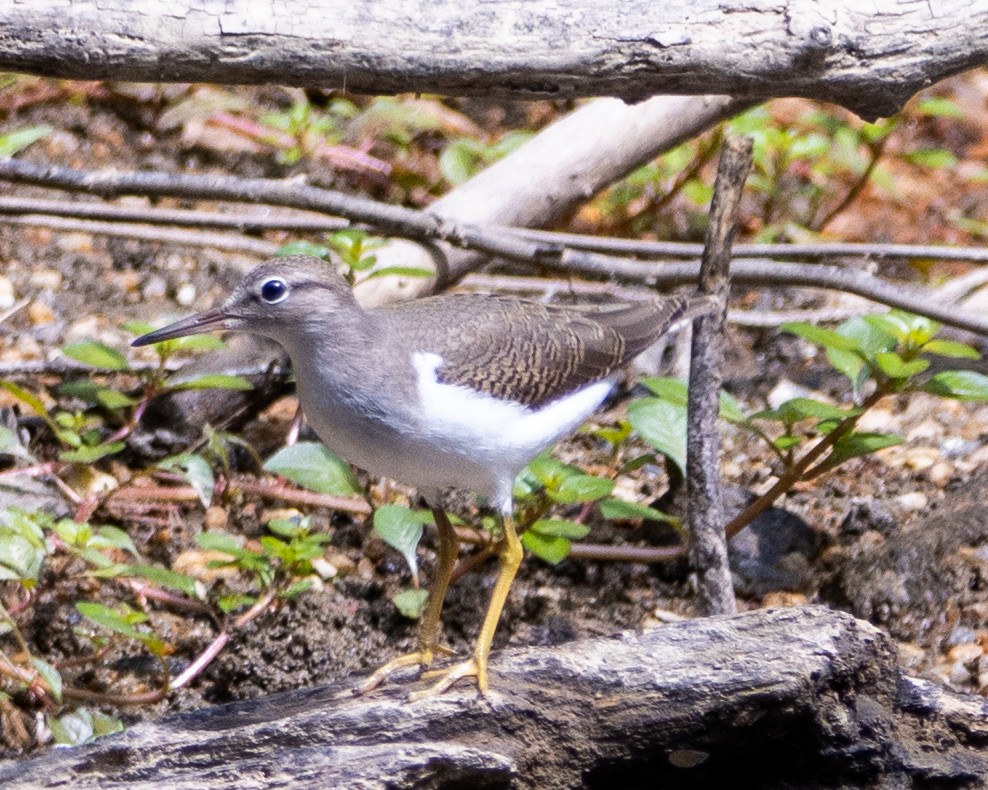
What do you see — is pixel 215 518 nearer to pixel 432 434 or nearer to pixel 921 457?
pixel 432 434

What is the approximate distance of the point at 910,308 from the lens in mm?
4859

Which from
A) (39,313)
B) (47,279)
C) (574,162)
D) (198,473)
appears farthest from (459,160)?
(198,473)

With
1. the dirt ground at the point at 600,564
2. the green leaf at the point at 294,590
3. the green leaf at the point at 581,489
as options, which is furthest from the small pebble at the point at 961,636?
the green leaf at the point at 294,590

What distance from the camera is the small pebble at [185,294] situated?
630 centimetres

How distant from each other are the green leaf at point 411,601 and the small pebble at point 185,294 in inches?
101

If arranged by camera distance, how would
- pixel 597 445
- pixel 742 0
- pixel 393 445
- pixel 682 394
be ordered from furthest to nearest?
pixel 597 445
pixel 682 394
pixel 742 0
pixel 393 445

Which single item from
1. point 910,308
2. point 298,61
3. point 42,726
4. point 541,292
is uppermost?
point 298,61

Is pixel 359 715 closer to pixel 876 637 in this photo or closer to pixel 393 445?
pixel 393 445

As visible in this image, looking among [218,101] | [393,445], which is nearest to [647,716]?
[393,445]

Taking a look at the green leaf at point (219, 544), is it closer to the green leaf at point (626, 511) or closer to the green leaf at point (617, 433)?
the green leaf at point (626, 511)

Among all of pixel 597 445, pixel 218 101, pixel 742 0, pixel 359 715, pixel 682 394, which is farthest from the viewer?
pixel 218 101

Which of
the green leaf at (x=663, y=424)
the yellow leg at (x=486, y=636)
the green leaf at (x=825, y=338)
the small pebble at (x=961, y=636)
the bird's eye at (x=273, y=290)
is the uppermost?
the bird's eye at (x=273, y=290)

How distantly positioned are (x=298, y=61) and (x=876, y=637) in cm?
224

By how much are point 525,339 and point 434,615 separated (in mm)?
926
